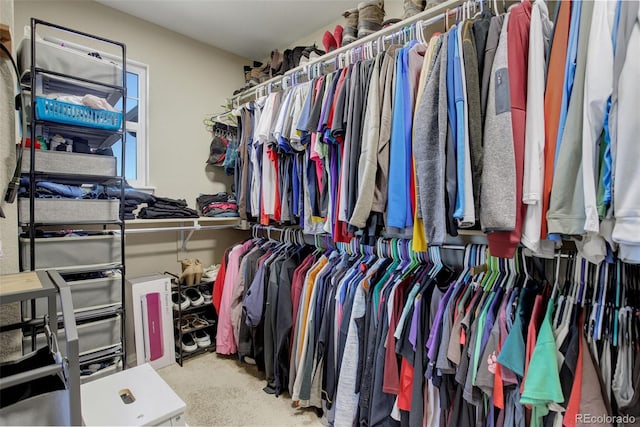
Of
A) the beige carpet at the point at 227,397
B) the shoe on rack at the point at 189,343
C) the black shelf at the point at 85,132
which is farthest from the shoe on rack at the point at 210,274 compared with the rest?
the black shelf at the point at 85,132

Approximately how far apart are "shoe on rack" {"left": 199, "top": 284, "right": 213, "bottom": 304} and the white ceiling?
2.26 meters

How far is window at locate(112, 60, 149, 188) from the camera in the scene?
253cm

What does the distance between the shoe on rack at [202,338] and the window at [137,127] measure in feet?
4.37

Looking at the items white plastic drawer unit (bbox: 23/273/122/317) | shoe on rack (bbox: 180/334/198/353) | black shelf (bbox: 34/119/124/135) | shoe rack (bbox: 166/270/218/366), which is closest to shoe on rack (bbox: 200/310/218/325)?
shoe rack (bbox: 166/270/218/366)

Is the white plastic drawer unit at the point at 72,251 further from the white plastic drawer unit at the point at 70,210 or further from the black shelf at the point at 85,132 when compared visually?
the black shelf at the point at 85,132

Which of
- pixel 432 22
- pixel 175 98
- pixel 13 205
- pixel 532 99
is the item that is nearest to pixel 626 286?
pixel 532 99

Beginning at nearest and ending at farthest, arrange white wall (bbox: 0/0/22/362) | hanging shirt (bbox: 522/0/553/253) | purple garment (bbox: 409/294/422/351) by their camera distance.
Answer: hanging shirt (bbox: 522/0/553/253) < white wall (bbox: 0/0/22/362) < purple garment (bbox: 409/294/422/351)

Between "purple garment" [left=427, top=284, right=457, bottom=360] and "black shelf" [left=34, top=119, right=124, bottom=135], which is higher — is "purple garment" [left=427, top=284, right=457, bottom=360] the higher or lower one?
the lower one

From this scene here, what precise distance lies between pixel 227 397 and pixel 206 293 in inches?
36.9

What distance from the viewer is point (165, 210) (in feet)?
7.76

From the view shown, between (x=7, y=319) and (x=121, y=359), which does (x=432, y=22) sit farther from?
(x=121, y=359)

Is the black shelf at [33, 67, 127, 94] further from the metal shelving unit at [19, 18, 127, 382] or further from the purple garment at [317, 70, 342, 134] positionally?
the purple garment at [317, 70, 342, 134]

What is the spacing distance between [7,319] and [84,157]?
870mm

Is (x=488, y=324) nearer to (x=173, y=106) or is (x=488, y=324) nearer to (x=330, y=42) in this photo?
(x=330, y=42)
